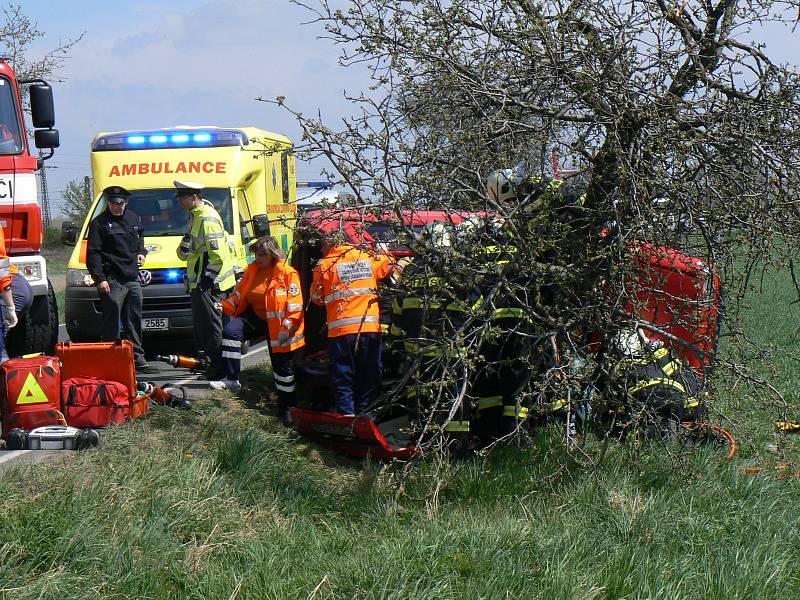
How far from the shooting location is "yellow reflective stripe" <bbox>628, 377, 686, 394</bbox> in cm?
622

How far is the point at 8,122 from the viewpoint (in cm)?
998

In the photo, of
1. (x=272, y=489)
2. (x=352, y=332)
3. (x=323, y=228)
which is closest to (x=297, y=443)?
(x=352, y=332)

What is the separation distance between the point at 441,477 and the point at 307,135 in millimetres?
2132

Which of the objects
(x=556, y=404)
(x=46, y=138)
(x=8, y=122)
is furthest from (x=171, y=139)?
(x=556, y=404)

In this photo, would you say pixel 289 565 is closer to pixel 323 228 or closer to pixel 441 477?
pixel 441 477

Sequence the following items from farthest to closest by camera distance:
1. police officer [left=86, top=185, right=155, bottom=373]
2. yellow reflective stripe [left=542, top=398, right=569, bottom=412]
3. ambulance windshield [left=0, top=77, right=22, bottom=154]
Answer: ambulance windshield [left=0, top=77, right=22, bottom=154], police officer [left=86, top=185, right=155, bottom=373], yellow reflective stripe [left=542, top=398, right=569, bottom=412]

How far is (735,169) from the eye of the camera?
6.03 metres

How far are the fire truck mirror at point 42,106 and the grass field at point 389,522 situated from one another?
4261mm

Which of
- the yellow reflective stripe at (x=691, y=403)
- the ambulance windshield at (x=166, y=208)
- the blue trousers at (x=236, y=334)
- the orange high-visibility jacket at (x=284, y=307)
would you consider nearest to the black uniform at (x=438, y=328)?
the yellow reflective stripe at (x=691, y=403)

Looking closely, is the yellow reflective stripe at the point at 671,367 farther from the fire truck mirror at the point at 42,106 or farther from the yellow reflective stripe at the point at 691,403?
the fire truck mirror at the point at 42,106

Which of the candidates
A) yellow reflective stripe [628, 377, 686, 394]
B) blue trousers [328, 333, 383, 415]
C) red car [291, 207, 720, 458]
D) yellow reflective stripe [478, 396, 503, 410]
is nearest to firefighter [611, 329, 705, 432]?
yellow reflective stripe [628, 377, 686, 394]

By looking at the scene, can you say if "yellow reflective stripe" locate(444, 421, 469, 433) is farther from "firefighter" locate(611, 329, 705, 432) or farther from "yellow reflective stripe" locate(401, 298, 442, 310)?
"firefighter" locate(611, 329, 705, 432)

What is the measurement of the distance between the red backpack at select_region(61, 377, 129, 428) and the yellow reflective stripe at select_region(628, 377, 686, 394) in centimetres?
352

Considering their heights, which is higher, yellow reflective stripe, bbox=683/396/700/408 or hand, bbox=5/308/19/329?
hand, bbox=5/308/19/329
